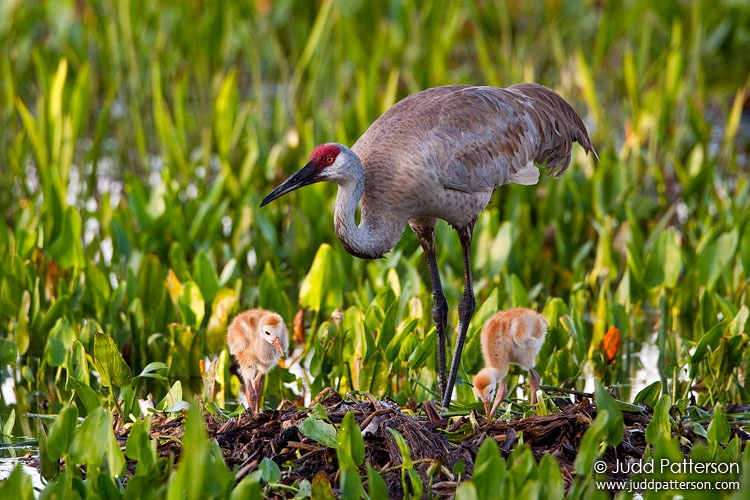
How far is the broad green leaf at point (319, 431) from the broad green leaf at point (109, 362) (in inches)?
34.5

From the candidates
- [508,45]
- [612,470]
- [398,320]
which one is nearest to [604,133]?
[508,45]

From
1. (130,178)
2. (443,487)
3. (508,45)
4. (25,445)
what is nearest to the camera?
(443,487)

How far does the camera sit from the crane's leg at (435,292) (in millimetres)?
4691

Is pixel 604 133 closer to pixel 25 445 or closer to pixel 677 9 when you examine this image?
pixel 677 9

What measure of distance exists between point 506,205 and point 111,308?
95.0 inches

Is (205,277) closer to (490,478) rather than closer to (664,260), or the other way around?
(664,260)

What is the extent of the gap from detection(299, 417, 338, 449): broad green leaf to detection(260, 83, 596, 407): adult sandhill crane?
86cm

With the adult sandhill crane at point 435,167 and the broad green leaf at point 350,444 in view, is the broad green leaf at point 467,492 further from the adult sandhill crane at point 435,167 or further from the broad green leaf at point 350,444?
the adult sandhill crane at point 435,167

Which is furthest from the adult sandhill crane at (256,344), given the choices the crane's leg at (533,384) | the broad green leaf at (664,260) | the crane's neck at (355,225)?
the broad green leaf at (664,260)

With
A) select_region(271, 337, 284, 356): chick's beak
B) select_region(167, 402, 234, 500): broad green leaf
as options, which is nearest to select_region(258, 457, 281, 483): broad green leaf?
select_region(167, 402, 234, 500): broad green leaf

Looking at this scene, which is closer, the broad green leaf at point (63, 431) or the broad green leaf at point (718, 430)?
the broad green leaf at point (63, 431)

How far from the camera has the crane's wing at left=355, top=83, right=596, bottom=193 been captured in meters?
4.38

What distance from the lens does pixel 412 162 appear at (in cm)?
427

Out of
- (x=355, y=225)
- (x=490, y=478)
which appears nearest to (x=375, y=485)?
(x=490, y=478)
